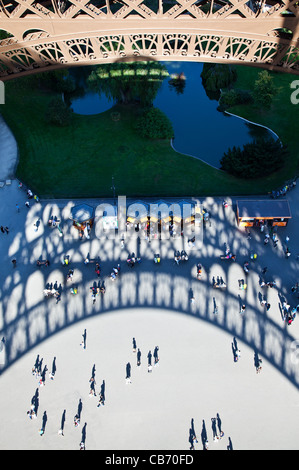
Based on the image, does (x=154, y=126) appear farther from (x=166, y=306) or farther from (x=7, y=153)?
(x=166, y=306)

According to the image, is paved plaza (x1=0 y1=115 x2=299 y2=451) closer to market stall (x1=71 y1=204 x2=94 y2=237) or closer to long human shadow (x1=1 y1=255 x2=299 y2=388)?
long human shadow (x1=1 y1=255 x2=299 y2=388)

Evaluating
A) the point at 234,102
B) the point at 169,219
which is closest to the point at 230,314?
the point at 169,219

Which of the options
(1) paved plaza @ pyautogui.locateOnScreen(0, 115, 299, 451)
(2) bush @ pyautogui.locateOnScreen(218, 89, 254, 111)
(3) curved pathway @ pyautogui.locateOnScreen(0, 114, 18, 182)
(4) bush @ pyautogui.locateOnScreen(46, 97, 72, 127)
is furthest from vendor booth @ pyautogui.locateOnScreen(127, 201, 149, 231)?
(2) bush @ pyautogui.locateOnScreen(218, 89, 254, 111)

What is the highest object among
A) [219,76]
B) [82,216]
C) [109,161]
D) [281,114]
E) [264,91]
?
[219,76]

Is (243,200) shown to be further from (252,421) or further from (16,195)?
(16,195)

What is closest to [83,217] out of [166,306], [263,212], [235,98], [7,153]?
[166,306]

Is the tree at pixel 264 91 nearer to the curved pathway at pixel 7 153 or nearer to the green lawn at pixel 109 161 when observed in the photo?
the green lawn at pixel 109 161

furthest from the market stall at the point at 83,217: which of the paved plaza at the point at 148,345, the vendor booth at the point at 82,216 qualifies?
the paved plaza at the point at 148,345
